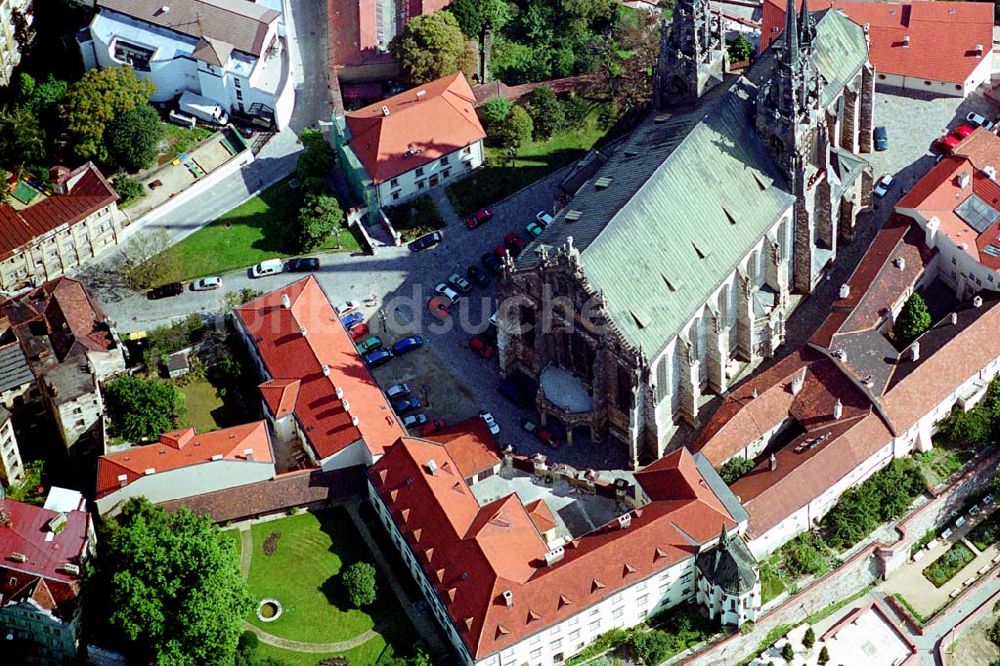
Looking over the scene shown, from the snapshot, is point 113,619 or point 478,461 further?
point 478,461

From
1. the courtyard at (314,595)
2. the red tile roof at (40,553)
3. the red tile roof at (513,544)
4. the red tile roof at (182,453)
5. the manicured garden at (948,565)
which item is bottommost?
the manicured garden at (948,565)

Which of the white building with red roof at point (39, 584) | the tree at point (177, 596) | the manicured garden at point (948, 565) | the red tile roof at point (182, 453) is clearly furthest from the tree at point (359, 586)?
the manicured garden at point (948, 565)

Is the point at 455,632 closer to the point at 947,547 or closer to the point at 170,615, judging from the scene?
the point at 170,615

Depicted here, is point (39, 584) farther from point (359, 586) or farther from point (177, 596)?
point (359, 586)

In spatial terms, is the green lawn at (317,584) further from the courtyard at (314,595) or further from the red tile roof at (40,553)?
the red tile roof at (40,553)

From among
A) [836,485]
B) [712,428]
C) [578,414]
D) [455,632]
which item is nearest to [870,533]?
[836,485]

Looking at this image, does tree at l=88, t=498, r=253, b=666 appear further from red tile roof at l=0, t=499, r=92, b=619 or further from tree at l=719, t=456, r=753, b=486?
tree at l=719, t=456, r=753, b=486

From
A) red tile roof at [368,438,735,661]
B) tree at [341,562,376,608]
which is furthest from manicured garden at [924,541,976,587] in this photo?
tree at [341,562,376,608]
